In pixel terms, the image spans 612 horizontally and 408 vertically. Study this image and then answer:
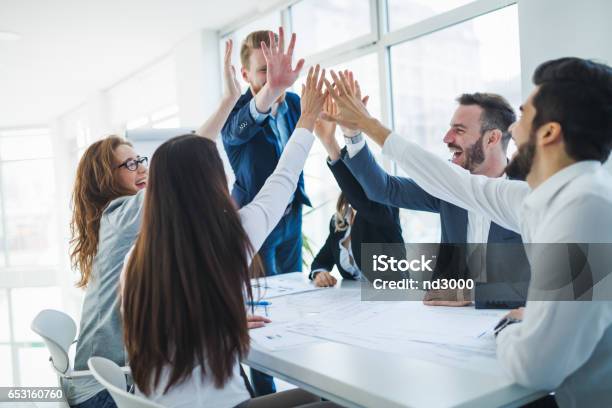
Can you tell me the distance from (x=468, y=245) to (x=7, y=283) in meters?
11.3

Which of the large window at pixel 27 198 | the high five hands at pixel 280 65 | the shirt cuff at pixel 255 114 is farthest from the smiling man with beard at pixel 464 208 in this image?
the large window at pixel 27 198

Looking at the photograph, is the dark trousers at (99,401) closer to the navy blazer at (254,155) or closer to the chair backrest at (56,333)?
the chair backrest at (56,333)

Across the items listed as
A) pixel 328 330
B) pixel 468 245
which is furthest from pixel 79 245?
pixel 468 245

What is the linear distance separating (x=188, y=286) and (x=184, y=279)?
0.02 metres

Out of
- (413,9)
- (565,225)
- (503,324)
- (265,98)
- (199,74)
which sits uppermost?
(199,74)

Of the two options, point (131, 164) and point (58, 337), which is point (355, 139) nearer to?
point (131, 164)

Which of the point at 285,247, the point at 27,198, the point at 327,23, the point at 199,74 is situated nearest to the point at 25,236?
the point at 27,198

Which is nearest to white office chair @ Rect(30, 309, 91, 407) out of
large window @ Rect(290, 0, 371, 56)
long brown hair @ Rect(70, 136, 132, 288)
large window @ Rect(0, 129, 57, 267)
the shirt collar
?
long brown hair @ Rect(70, 136, 132, 288)

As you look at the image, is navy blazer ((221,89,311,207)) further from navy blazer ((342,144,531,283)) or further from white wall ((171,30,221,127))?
white wall ((171,30,221,127))

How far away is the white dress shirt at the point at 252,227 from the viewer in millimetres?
1224

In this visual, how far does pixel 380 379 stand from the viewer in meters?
1.05

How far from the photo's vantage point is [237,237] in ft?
4.17

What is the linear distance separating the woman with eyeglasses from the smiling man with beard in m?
0.84

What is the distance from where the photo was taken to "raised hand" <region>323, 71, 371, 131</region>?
1.75 metres
